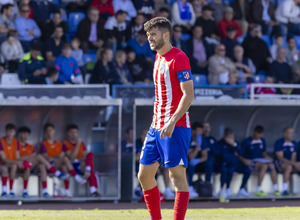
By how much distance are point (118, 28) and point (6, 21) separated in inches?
93.4

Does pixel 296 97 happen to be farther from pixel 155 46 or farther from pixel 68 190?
pixel 155 46

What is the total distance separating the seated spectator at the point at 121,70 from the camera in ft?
44.2

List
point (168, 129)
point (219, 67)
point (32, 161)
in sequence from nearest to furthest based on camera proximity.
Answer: point (168, 129) → point (32, 161) → point (219, 67)

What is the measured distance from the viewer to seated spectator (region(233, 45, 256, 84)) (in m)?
14.9

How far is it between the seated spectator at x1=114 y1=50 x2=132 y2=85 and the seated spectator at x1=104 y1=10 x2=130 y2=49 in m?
1.29

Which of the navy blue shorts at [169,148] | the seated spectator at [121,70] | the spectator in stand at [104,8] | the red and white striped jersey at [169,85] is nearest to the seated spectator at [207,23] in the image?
the spectator in stand at [104,8]

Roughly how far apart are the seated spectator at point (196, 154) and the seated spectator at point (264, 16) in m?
5.04

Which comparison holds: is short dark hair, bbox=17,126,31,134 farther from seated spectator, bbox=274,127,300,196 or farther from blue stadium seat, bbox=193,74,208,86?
seated spectator, bbox=274,127,300,196

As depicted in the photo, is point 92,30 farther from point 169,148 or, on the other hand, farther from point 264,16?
point 169,148

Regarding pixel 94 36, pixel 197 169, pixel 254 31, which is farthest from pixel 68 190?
pixel 254 31

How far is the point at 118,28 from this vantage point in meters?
14.9

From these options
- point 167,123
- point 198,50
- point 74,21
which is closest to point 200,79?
point 198,50

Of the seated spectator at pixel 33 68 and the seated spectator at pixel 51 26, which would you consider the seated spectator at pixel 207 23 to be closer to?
the seated spectator at pixel 51 26

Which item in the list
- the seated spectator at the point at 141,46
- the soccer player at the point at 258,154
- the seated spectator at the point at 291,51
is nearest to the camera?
the soccer player at the point at 258,154
